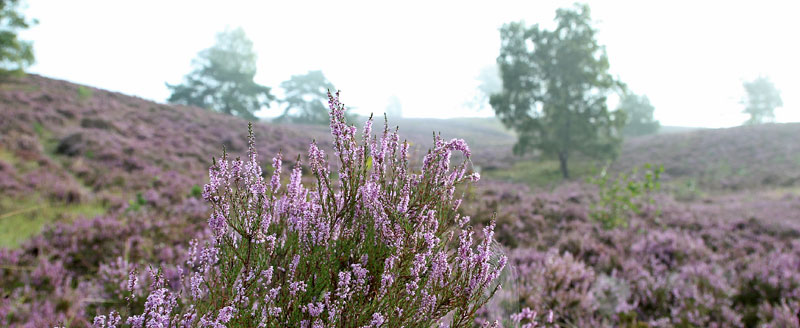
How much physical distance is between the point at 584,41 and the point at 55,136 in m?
23.2

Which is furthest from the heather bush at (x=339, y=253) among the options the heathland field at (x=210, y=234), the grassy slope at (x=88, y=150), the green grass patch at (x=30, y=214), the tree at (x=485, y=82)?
the tree at (x=485, y=82)

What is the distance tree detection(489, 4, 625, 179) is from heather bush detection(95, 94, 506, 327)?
21.1 meters

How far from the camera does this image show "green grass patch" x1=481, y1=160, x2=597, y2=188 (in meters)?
21.0

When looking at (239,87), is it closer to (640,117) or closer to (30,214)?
(30,214)

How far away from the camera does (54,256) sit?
4949 mm

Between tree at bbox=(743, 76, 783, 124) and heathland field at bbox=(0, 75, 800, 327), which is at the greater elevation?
tree at bbox=(743, 76, 783, 124)

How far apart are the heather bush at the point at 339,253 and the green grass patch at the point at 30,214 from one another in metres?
5.69

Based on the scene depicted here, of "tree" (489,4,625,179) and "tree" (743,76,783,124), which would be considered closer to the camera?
"tree" (489,4,625,179)

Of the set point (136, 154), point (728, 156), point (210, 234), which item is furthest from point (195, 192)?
point (728, 156)

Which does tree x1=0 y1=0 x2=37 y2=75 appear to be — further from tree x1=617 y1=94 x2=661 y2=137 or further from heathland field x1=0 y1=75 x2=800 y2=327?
tree x1=617 y1=94 x2=661 y2=137

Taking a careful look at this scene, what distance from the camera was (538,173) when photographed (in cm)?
2367

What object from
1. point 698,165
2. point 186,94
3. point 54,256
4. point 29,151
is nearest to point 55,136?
point 29,151

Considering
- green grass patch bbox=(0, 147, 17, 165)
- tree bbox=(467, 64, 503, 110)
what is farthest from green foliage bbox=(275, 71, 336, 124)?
tree bbox=(467, 64, 503, 110)

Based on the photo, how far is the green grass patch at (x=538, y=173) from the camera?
2100cm
